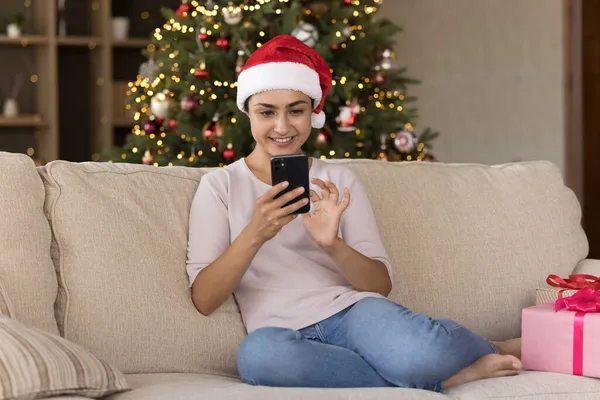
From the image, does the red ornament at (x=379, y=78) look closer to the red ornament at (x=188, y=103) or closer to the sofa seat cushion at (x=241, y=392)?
the red ornament at (x=188, y=103)

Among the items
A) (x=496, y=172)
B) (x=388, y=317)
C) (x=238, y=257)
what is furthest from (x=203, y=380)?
→ (x=496, y=172)

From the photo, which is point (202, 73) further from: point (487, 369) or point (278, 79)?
point (487, 369)

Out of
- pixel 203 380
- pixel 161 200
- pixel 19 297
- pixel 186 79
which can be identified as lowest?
pixel 203 380

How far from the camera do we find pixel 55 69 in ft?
20.3

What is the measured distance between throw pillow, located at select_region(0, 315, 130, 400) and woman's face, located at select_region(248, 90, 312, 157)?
0.71 metres

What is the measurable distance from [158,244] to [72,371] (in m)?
0.58

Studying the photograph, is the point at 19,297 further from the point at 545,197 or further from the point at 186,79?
the point at 186,79

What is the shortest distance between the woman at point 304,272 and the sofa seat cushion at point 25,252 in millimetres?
334

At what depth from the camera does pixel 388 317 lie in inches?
86.4

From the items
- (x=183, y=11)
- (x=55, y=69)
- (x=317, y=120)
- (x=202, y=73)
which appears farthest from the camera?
(x=55, y=69)

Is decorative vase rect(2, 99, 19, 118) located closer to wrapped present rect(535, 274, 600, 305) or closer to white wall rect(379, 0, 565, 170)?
white wall rect(379, 0, 565, 170)

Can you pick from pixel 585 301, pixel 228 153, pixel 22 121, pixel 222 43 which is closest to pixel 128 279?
pixel 585 301

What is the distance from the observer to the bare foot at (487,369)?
2160mm

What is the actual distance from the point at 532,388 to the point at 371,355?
1.11ft
